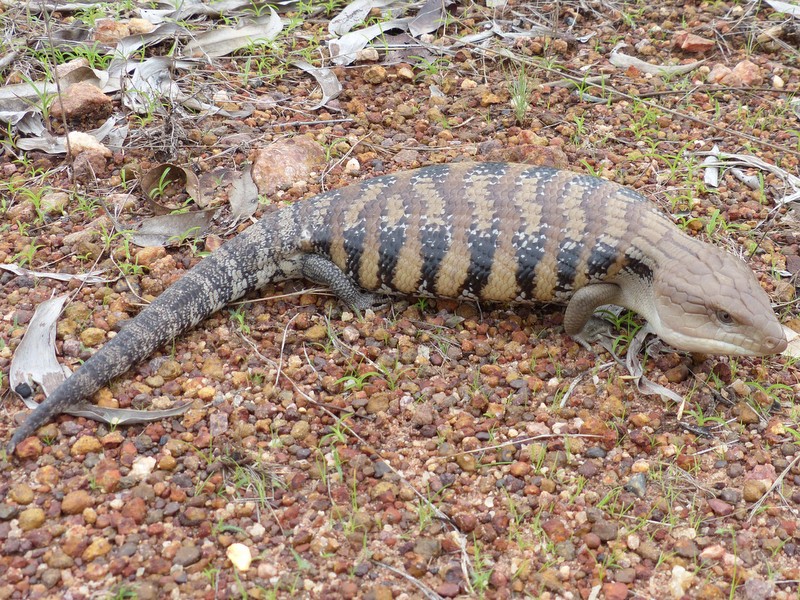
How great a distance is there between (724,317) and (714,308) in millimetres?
65

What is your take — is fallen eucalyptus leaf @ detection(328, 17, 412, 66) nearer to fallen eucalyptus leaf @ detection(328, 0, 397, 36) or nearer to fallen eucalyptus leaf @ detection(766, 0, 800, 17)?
fallen eucalyptus leaf @ detection(328, 0, 397, 36)

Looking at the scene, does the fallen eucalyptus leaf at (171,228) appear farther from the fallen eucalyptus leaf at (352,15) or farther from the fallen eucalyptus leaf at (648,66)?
the fallen eucalyptus leaf at (648,66)

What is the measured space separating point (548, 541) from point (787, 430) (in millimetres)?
1409

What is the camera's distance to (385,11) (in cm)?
651

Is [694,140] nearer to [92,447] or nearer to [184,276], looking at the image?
[184,276]

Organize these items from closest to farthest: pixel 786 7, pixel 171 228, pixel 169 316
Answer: pixel 169 316, pixel 171 228, pixel 786 7

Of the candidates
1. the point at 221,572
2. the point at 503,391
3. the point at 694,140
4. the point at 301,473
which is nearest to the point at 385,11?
the point at 694,140

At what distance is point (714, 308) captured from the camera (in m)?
3.89

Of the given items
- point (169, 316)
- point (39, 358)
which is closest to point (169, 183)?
point (169, 316)

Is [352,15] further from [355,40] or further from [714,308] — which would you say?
[714,308]

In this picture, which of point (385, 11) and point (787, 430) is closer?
point (787, 430)

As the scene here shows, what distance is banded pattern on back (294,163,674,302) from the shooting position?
4.20 metres

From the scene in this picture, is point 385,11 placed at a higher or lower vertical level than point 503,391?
higher

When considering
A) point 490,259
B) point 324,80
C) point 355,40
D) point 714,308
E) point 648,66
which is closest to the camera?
point 714,308
